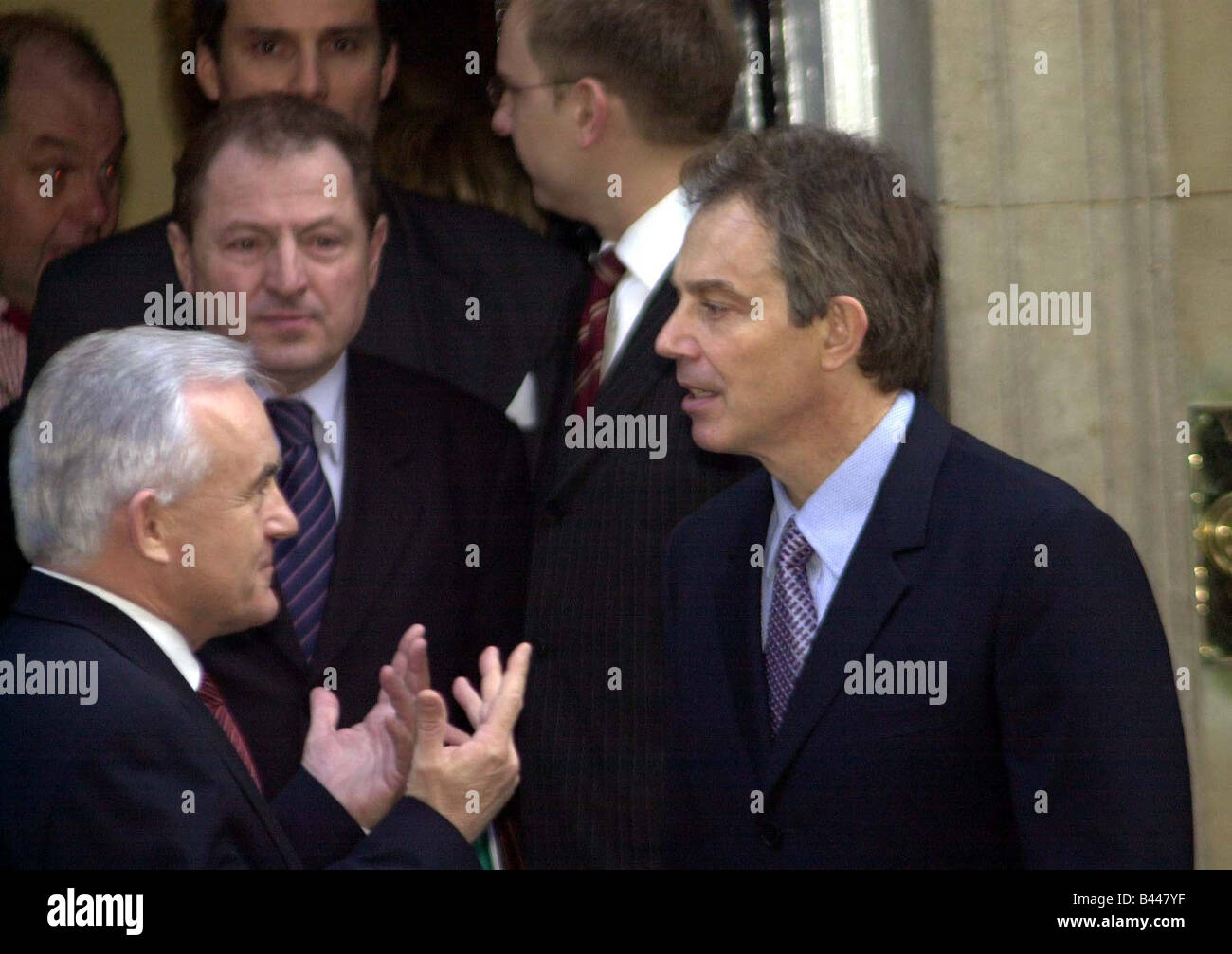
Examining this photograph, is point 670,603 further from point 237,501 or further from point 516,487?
point 237,501

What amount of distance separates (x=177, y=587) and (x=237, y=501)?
0.20m

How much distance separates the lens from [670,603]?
11.7 feet

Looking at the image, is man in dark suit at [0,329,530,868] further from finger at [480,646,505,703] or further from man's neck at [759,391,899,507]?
man's neck at [759,391,899,507]

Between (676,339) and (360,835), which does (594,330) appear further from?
(360,835)

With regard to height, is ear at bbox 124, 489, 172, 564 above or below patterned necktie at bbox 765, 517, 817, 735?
above

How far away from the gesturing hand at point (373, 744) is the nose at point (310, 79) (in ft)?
3.89

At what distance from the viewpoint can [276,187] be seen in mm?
3699

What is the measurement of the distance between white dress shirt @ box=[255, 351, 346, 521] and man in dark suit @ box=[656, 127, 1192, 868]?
77 cm

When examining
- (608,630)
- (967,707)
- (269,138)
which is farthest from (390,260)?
(967,707)

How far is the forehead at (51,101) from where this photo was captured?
388 centimetres

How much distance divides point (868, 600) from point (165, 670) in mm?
1235

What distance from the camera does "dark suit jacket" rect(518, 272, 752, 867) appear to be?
3.74m
